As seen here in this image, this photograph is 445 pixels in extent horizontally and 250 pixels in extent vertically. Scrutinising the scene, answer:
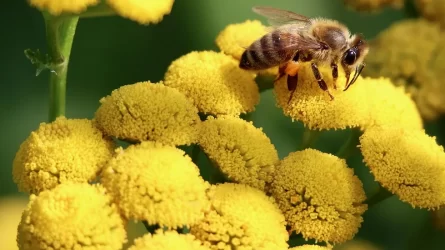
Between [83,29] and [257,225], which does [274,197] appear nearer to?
[257,225]

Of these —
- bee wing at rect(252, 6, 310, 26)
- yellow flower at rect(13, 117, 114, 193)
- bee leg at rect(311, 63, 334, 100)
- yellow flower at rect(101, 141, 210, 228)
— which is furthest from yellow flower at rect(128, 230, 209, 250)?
bee wing at rect(252, 6, 310, 26)

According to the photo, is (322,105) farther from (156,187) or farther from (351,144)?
(156,187)

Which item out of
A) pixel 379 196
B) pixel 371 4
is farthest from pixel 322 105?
pixel 371 4

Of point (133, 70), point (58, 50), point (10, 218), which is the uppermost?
point (58, 50)

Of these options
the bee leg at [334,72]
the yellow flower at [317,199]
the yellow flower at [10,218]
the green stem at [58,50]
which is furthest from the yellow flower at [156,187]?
the yellow flower at [10,218]

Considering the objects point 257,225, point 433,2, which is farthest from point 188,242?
point 433,2

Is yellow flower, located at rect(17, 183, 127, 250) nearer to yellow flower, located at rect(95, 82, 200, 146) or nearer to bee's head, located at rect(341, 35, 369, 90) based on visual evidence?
yellow flower, located at rect(95, 82, 200, 146)
